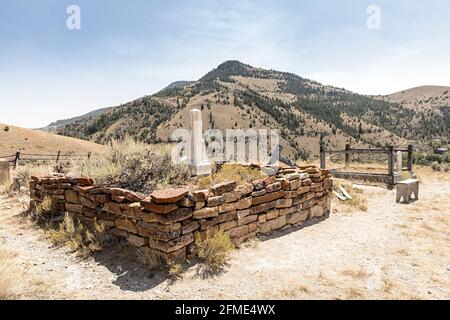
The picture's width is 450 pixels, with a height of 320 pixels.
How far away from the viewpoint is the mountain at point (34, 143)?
33938mm

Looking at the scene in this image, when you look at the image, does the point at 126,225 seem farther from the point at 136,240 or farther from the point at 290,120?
the point at 290,120

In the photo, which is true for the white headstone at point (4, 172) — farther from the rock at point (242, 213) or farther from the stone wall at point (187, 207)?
the rock at point (242, 213)

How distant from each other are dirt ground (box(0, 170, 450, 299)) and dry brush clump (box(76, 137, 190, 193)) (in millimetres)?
1524

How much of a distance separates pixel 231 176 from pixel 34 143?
3702 cm

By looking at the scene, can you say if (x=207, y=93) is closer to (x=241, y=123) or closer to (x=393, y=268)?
(x=241, y=123)

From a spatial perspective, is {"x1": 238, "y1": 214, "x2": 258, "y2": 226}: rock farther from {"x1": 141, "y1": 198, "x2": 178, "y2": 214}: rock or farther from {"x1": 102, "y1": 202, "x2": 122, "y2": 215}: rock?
{"x1": 102, "y1": 202, "x2": 122, "y2": 215}: rock

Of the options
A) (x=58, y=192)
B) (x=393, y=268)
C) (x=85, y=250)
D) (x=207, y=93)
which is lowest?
(x=393, y=268)

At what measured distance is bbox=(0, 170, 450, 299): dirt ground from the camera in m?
3.79

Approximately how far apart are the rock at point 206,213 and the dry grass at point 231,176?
1321 millimetres

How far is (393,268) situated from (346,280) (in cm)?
94

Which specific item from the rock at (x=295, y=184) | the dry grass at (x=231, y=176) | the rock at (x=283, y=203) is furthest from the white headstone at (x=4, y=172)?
the rock at (x=295, y=184)

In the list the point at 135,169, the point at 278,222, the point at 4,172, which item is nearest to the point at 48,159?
the point at 4,172

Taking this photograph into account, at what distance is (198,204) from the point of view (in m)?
4.61
